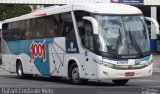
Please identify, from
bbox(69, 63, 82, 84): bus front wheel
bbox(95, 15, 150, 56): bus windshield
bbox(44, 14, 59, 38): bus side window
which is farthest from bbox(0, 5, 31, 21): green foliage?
bbox(95, 15, 150, 56): bus windshield

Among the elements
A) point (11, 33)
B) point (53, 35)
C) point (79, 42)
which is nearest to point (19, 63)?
point (11, 33)

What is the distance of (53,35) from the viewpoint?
23203 mm

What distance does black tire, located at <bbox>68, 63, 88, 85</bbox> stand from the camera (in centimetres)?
2119

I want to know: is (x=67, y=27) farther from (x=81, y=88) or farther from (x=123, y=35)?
(x=81, y=88)

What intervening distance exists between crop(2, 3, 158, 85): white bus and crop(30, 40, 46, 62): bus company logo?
1.41 feet

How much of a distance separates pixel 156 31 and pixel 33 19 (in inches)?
275

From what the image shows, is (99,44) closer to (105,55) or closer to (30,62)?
(105,55)

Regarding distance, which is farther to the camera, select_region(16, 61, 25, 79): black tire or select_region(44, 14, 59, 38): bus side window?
select_region(16, 61, 25, 79): black tire

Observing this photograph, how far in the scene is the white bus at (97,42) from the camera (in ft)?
65.1

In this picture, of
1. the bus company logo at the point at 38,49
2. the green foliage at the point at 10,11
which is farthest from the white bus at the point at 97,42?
the green foliage at the point at 10,11

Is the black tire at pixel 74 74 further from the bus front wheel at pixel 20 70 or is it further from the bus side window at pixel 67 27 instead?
the bus front wheel at pixel 20 70

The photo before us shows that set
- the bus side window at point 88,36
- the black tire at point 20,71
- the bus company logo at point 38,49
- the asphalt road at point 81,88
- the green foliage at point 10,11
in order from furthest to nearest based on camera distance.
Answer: the green foliage at point 10,11 → the black tire at point 20,71 → the bus company logo at point 38,49 → the bus side window at point 88,36 → the asphalt road at point 81,88

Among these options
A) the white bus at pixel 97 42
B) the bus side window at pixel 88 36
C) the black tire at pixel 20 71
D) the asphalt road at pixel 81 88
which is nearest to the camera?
the asphalt road at pixel 81 88

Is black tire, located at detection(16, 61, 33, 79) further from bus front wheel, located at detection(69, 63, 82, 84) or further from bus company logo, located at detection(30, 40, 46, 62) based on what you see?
bus front wheel, located at detection(69, 63, 82, 84)
